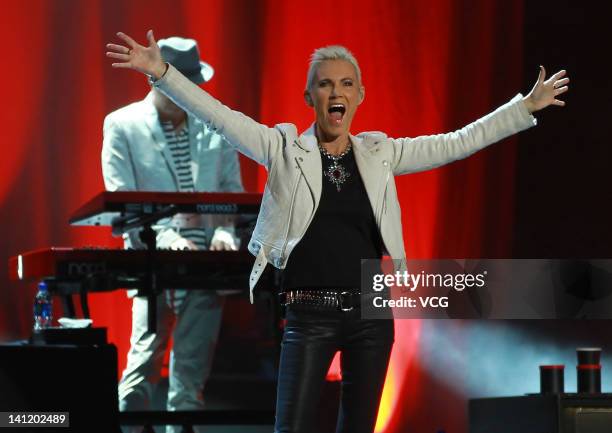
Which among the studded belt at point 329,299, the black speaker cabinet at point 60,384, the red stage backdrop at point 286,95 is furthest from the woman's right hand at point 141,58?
the red stage backdrop at point 286,95

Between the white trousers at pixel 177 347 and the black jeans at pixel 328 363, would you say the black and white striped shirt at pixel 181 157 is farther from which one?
the black jeans at pixel 328 363

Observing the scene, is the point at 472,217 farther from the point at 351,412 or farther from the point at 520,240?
the point at 351,412

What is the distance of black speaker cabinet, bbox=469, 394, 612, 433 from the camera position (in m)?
3.92

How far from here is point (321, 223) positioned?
2.64 m

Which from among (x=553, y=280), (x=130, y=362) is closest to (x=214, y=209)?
(x=130, y=362)

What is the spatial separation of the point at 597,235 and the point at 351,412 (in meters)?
3.31

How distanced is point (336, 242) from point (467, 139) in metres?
0.52

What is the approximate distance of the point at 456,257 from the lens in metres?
5.81

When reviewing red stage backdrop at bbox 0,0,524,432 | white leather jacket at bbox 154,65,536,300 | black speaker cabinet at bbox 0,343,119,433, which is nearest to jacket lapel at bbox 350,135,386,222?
white leather jacket at bbox 154,65,536,300

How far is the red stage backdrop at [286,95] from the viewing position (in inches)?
211

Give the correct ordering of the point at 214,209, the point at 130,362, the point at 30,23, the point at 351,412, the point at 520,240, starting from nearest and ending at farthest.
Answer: the point at 351,412 < the point at 214,209 < the point at 130,362 < the point at 30,23 < the point at 520,240

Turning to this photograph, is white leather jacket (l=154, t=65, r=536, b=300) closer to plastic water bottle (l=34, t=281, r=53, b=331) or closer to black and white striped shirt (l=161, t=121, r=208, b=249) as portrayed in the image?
black and white striped shirt (l=161, t=121, r=208, b=249)

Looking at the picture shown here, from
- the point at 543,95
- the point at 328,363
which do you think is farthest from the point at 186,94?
the point at 543,95

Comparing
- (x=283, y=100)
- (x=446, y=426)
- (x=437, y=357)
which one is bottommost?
(x=446, y=426)
